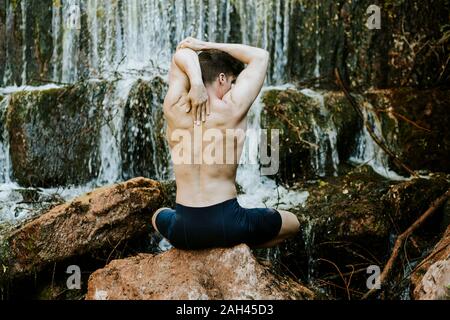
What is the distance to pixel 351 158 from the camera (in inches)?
262

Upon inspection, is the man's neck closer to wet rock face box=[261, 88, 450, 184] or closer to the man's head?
the man's head

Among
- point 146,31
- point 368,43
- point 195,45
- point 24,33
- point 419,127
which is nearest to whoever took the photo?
point 195,45

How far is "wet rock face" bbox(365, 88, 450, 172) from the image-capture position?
256 inches

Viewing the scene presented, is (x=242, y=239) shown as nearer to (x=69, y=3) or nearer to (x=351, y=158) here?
(x=351, y=158)

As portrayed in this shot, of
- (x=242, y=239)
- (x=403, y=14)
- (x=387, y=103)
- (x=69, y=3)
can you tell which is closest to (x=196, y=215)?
(x=242, y=239)

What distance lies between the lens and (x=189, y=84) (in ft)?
10.6

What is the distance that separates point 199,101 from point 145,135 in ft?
11.6

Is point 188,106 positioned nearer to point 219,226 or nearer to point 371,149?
point 219,226

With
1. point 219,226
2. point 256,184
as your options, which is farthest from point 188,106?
point 256,184

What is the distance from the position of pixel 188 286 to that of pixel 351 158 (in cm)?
410

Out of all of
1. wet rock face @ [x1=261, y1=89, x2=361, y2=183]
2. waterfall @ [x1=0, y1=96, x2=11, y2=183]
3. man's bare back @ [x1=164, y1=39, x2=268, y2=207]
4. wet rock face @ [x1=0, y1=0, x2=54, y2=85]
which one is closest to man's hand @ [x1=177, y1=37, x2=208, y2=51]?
man's bare back @ [x1=164, y1=39, x2=268, y2=207]

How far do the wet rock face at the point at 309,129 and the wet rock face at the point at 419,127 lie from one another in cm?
41

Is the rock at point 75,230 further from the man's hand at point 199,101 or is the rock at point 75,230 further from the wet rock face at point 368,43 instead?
the wet rock face at point 368,43

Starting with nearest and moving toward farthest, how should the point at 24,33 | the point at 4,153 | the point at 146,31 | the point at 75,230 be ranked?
the point at 75,230 < the point at 4,153 < the point at 146,31 < the point at 24,33
